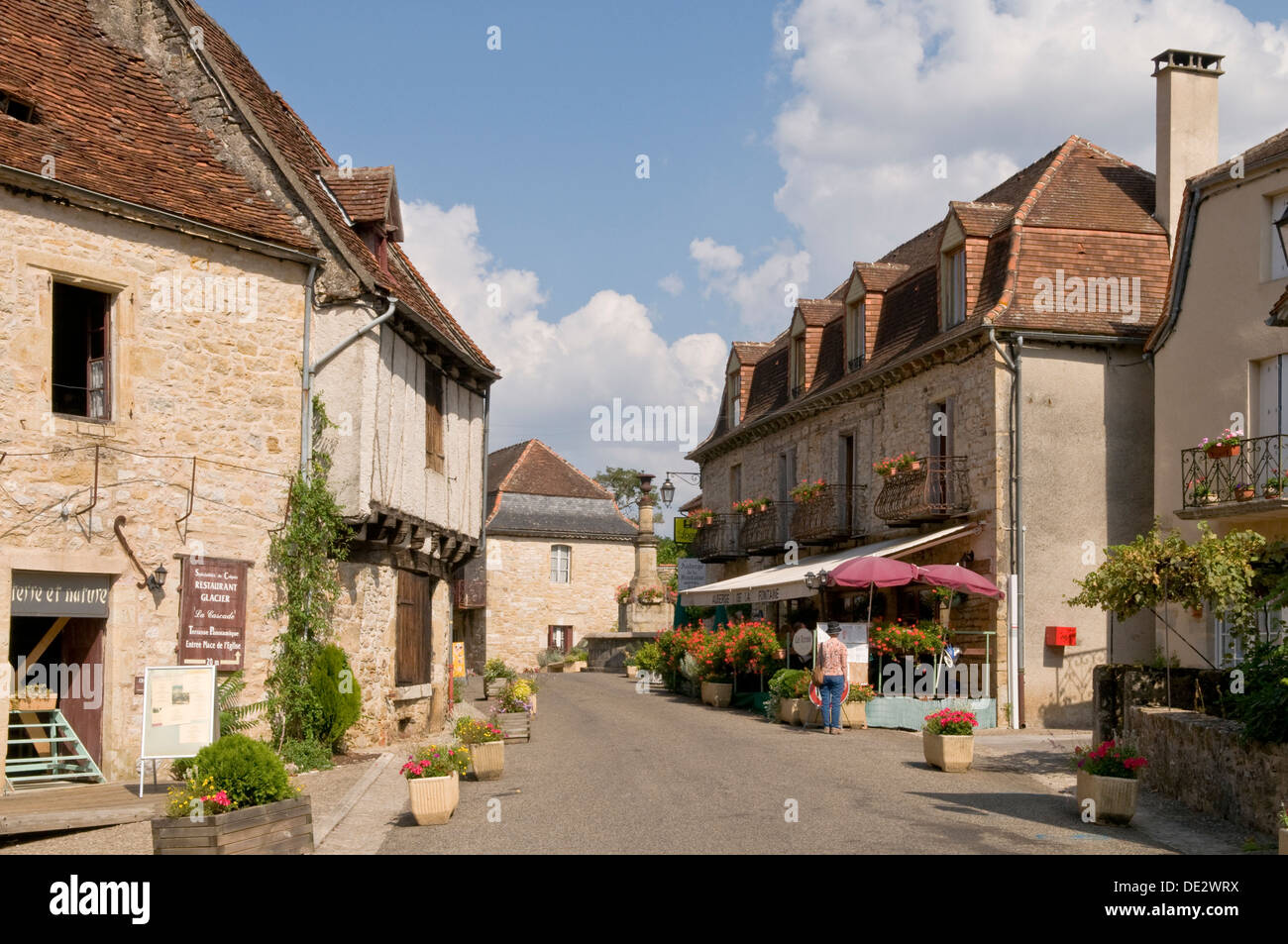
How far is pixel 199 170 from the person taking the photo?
48.8 ft

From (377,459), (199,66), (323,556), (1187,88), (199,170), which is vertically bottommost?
(323,556)

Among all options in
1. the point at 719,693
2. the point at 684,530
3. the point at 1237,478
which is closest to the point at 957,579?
the point at 1237,478

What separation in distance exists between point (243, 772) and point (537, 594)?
37.1 meters

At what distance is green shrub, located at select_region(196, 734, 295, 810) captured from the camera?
8977 millimetres

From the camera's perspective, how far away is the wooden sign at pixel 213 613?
1357 centimetres

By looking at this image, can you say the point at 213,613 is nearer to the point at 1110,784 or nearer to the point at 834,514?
the point at 1110,784

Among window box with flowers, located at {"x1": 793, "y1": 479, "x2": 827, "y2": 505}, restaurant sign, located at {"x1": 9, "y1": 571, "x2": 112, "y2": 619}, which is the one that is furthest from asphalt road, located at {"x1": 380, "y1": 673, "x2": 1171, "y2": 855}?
window box with flowers, located at {"x1": 793, "y1": 479, "x2": 827, "y2": 505}

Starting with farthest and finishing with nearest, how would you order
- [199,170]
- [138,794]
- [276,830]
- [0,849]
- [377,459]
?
[377,459] < [199,170] < [138,794] < [0,849] < [276,830]

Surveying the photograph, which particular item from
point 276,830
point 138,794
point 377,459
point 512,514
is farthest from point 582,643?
point 276,830

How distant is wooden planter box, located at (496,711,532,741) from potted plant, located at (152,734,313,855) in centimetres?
776

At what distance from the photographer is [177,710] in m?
11.9

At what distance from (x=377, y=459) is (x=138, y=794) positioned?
509 centimetres

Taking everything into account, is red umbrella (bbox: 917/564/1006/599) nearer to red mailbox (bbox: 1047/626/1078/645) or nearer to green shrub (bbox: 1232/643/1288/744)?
red mailbox (bbox: 1047/626/1078/645)

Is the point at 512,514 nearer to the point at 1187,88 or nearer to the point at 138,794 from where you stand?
the point at 1187,88
